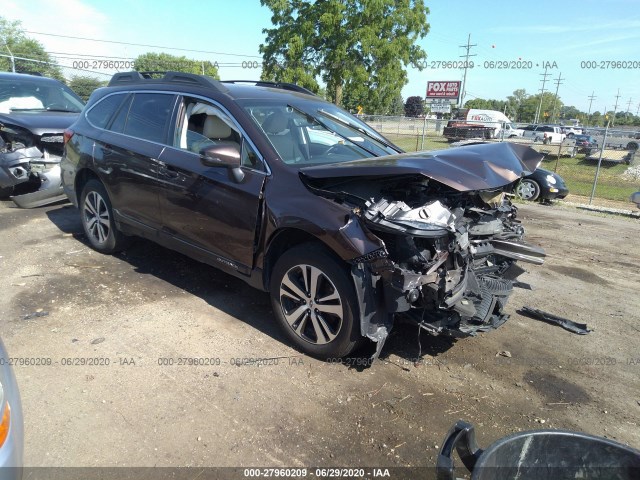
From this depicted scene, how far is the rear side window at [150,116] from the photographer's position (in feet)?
14.4

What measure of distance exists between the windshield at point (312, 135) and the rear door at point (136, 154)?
1.07m

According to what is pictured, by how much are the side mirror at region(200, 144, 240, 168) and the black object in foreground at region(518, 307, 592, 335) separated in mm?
3074

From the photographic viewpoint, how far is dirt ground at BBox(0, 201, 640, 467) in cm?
265

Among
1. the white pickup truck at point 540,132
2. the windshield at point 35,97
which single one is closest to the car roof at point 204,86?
the windshield at point 35,97

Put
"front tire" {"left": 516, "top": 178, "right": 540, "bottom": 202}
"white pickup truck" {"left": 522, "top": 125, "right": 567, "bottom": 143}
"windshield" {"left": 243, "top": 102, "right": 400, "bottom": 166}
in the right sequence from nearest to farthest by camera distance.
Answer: "windshield" {"left": 243, "top": 102, "right": 400, "bottom": 166} → "front tire" {"left": 516, "top": 178, "right": 540, "bottom": 202} → "white pickup truck" {"left": 522, "top": 125, "right": 567, "bottom": 143}

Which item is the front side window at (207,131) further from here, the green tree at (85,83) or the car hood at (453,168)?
the green tree at (85,83)

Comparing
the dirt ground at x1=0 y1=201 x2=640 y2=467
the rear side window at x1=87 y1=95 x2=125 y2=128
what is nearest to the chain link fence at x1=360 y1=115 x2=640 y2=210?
the rear side window at x1=87 y1=95 x2=125 y2=128

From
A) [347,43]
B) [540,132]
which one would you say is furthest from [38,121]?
[540,132]

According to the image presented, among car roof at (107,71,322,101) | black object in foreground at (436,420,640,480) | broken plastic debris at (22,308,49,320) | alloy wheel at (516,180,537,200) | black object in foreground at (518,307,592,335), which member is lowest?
broken plastic debris at (22,308,49,320)

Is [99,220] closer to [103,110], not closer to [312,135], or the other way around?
[103,110]

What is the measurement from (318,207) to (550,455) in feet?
6.55

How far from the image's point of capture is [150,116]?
4590 mm

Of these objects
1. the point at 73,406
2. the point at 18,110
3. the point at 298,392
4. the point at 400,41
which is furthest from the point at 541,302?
the point at 400,41

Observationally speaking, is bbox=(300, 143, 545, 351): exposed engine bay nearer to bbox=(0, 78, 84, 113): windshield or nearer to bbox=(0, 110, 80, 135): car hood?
bbox=(0, 110, 80, 135): car hood
